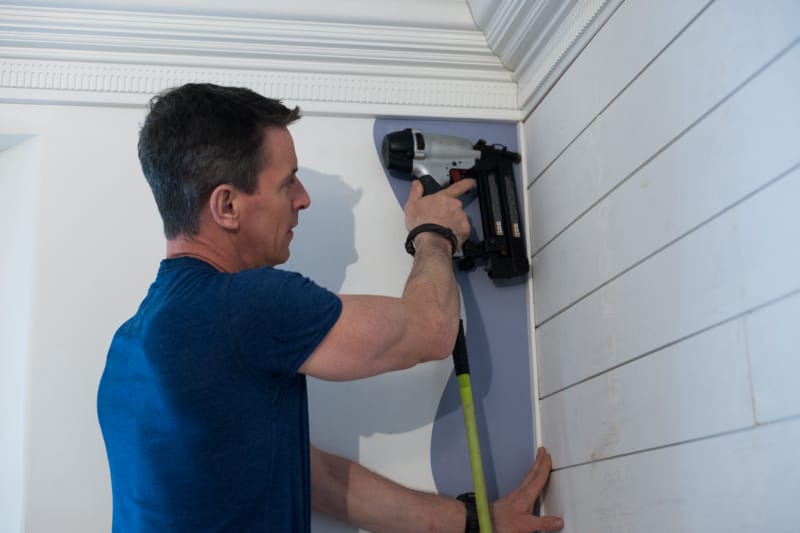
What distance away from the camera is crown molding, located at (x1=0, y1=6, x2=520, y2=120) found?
1.79 m

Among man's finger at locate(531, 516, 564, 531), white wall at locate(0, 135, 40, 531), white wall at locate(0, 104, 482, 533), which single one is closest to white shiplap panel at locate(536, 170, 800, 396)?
man's finger at locate(531, 516, 564, 531)

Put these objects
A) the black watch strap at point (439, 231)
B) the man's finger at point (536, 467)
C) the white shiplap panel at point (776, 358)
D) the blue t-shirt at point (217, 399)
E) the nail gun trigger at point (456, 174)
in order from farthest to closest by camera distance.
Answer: the nail gun trigger at point (456, 174) → the man's finger at point (536, 467) → the black watch strap at point (439, 231) → the blue t-shirt at point (217, 399) → the white shiplap panel at point (776, 358)

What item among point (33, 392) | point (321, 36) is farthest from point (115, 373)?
point (321, 36)

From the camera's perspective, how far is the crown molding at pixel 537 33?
5.26 feet

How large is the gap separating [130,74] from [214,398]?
929 mm

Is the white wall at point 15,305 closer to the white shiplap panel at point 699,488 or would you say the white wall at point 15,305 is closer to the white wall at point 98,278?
the white wall at point 98,278

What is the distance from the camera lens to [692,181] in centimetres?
123

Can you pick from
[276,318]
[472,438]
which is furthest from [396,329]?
[472,438]

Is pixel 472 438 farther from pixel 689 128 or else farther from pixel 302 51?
pixel 302 51

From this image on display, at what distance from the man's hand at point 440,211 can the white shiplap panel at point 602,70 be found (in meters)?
0.24

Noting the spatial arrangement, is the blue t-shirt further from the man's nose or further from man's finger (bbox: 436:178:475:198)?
man's finger (bbox: 436:178:475:198)

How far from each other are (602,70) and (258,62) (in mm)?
795

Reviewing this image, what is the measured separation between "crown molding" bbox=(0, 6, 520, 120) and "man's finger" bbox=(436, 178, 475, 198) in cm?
23

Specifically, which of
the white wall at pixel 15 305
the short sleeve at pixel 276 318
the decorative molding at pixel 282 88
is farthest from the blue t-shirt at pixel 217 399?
the decorative molding at pixel 282 88
